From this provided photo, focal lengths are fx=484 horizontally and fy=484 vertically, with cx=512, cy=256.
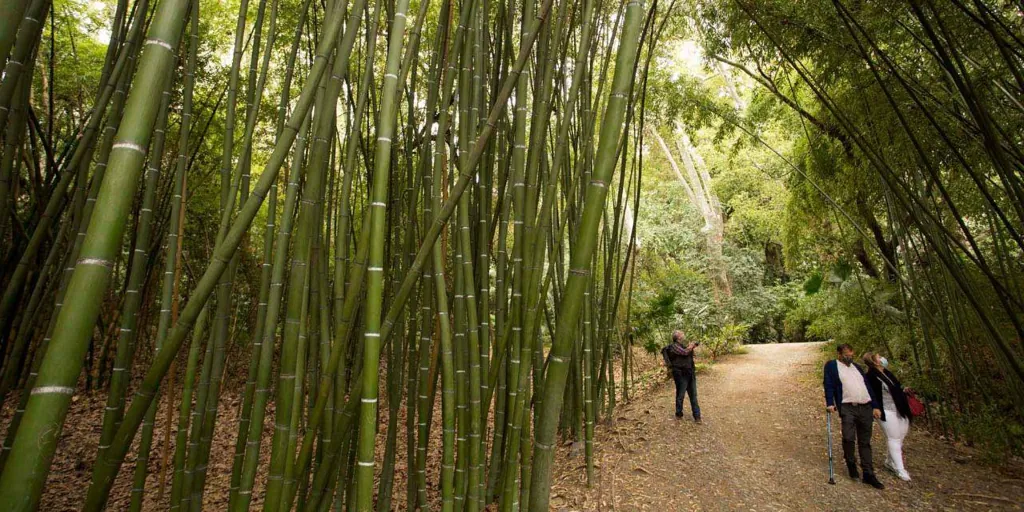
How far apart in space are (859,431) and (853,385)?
0.31 metres

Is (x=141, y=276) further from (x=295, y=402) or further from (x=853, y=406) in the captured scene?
(x=853, y=406)

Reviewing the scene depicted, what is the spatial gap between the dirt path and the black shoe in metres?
0.04

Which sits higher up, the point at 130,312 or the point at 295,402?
the point at 130,312

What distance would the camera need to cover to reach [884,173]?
8.63 feet

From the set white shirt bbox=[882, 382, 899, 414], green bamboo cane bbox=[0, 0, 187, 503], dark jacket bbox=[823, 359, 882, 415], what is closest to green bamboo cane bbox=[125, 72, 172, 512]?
green bamboo cane bbox=[0, 0, 187, 503]

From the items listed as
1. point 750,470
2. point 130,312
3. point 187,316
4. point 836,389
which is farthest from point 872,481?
point 130,312

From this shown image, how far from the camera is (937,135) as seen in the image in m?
3.50

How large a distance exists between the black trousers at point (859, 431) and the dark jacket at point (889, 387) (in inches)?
5.7

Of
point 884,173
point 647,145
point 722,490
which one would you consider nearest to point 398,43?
point 884,173

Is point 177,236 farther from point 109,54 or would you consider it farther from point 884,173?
point 884,173

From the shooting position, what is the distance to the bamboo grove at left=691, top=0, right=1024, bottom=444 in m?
2.54

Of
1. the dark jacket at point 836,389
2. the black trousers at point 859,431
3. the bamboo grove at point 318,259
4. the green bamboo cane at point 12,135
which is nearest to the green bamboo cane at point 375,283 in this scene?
the bamboo grove at point 318,259

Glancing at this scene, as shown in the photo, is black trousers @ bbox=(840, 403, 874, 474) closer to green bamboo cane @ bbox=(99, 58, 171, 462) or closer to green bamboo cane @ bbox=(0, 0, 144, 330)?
green bamboo cane @ bbox=(99, 58, 171, 462)

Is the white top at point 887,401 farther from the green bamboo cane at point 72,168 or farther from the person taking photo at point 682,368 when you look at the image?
the green bamboo cane at point 72,168
